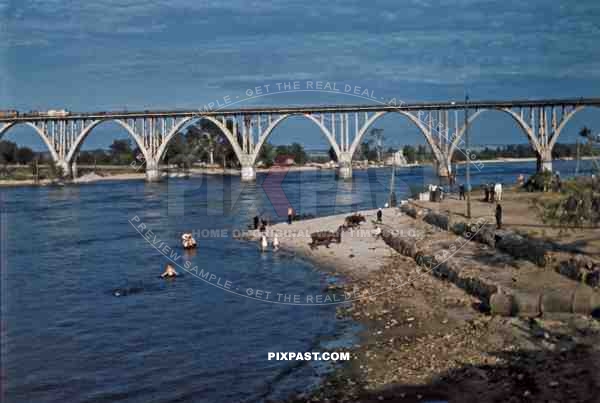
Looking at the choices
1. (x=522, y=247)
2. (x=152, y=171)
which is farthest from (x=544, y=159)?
(x=522, y=247)

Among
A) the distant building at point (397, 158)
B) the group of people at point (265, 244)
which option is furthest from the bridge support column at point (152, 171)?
the group of people at point (265, 244)

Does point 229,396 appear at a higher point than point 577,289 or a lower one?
lower

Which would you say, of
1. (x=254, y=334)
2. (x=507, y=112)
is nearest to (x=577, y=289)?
(x=254, y=334)

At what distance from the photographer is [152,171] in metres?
103

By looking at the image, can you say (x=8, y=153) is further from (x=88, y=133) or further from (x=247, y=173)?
(x=247, y=173)

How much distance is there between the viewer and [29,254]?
30.8 metres

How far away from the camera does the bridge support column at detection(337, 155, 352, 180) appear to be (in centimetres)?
9606

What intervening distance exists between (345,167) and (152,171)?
2965cm

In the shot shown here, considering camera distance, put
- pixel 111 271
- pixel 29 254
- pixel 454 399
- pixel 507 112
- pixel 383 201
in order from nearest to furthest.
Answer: pixel 454 399, pixel 111 271, pixel 29 254, pixel 383 201, pixel 507 112

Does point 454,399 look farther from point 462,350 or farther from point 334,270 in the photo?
point 334,270

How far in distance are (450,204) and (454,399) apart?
29481mm

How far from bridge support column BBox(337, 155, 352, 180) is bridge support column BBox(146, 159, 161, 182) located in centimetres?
2813

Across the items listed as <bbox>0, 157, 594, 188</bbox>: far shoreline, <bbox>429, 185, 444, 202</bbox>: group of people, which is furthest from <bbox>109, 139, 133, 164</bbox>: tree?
<bbox>429, 185, 444, 202</bbox>: group of people

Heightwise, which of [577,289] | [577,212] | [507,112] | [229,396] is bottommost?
[229,396]
